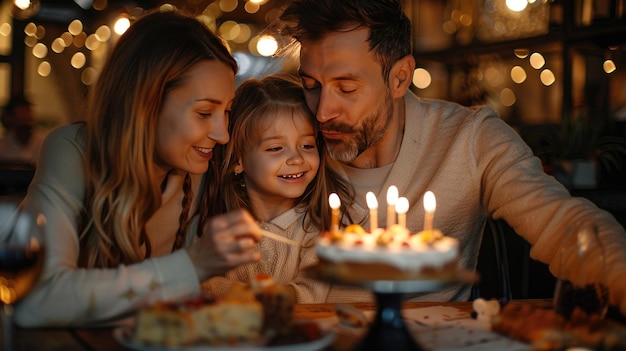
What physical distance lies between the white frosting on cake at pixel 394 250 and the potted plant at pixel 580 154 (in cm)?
271

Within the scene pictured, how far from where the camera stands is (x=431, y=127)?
270 centimetres

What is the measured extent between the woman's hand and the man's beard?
0.89m

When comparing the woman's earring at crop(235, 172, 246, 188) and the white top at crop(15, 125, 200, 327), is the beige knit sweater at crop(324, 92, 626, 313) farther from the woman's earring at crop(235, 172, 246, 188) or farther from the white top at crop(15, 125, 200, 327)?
the white top at crop(15, 125, 200, 327)

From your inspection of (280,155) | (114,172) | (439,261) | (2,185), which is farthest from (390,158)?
(2,185)

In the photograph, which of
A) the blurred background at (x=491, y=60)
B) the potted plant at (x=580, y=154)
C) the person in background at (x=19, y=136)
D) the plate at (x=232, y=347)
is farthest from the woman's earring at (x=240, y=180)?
the person in background at (x=19, y=136)

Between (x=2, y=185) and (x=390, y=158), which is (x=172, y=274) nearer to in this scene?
(x=390, y=158)

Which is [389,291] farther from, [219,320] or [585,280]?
[585,280]

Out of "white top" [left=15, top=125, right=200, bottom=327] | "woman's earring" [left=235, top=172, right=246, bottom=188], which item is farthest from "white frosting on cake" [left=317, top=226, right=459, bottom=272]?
"woman's earring" [left=235, top=172, right=246, bottom=188]

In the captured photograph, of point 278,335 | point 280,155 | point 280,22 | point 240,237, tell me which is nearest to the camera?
point 278,335

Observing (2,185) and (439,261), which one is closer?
(439,261)

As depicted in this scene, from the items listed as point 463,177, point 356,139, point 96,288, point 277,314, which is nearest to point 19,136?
point 356,139

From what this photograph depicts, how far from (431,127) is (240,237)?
128 cm

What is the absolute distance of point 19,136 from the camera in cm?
743

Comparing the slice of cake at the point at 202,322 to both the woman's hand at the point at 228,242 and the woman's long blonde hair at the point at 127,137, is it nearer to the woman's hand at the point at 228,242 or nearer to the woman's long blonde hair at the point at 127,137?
the woman's hand at the point at 228,242
